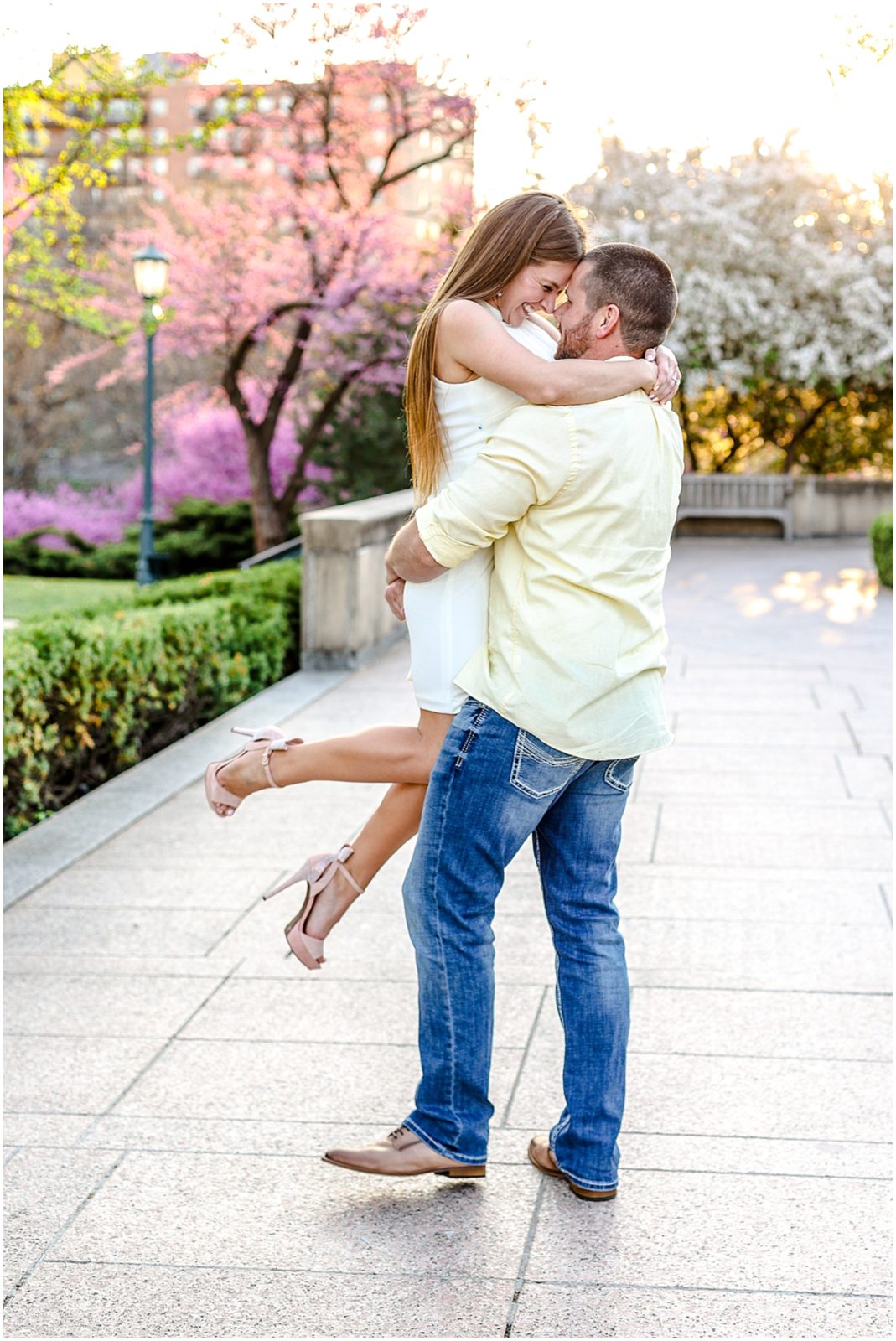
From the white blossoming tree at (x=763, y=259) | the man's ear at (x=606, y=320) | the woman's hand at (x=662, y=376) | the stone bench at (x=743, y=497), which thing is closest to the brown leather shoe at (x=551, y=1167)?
the woman's hand at (x=662, y=376)

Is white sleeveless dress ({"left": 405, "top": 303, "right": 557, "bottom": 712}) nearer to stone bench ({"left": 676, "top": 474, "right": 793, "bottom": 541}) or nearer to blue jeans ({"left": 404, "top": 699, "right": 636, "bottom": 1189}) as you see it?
blue jeans ({"left": 404, "top": 699, "right": 636, "bottom": 1189})

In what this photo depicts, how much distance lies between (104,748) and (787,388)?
17011mm

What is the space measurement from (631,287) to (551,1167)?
176 centimetres

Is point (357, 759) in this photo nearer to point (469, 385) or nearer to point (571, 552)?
point (571, 552)

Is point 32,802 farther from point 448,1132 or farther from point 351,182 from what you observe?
point 351,182

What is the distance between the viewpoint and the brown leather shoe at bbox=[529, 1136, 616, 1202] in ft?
9.86

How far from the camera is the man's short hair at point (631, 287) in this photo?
8.92 ft

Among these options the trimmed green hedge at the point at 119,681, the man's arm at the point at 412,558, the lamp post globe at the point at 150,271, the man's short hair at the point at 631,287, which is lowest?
the trimmed green hedge at the point at 119,681

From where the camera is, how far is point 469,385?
2824 mm

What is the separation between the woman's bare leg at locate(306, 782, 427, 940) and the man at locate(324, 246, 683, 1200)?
23 centimetres

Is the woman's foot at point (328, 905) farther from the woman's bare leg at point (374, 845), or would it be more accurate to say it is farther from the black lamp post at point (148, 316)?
the black lamp post at point (148, 316)

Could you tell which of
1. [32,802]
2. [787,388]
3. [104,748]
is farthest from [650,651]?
[787,388]

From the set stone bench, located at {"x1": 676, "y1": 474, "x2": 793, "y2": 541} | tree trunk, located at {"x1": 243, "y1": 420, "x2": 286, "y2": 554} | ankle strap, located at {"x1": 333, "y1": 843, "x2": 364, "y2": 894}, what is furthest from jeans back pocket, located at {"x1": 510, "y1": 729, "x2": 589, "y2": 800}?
stone bench, located at {"x1": 676, "y1": 474, "x2": 793, "y2": 541}

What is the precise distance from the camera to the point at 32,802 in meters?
6.55
